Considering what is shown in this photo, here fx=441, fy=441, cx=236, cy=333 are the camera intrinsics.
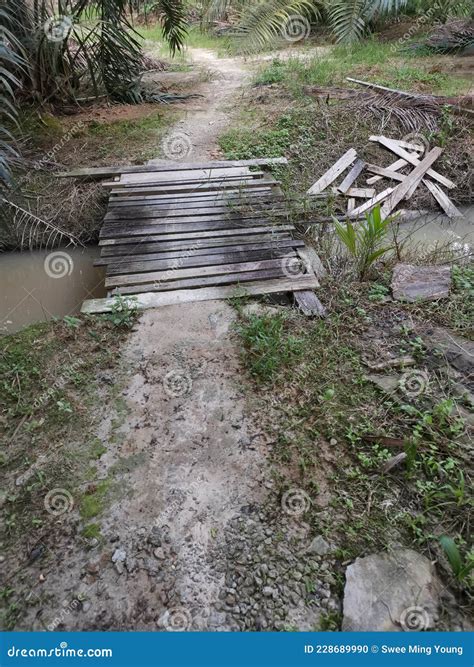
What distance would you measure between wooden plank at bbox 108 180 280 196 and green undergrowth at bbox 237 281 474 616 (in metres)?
2.04

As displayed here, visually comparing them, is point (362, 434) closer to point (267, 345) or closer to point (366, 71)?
point (267, 345)

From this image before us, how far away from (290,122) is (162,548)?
5529 mm

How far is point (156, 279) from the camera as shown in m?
3.47

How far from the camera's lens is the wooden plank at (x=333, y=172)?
16.7ft

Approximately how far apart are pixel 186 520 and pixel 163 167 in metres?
4.11

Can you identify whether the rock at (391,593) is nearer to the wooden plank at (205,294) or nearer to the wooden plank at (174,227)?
the wooden plank at (205,294)

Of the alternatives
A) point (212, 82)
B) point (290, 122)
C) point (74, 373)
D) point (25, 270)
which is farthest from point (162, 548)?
point (212, 82)
